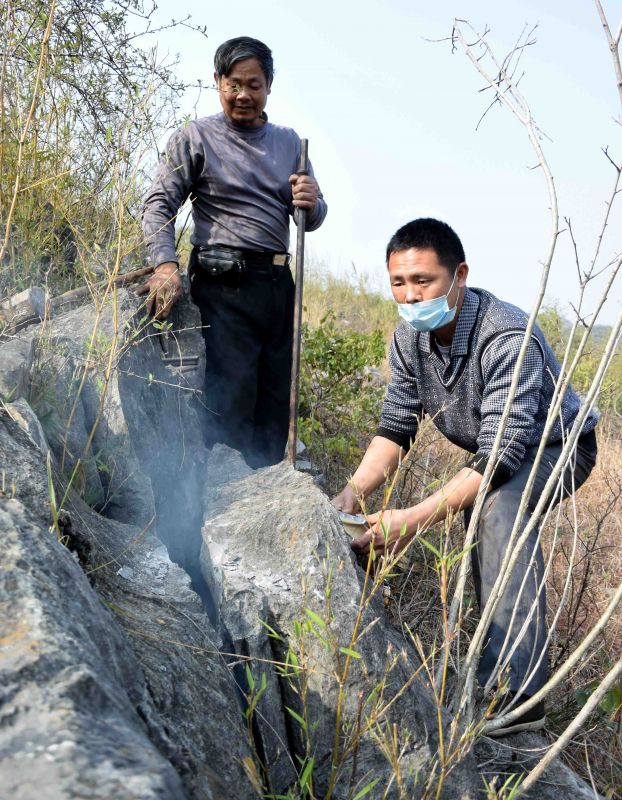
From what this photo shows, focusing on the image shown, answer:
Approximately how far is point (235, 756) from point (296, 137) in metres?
3.62

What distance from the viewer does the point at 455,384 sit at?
11.1ft

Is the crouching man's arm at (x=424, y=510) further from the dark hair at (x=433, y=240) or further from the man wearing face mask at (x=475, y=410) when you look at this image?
the dark hair at (x=433, y=240)

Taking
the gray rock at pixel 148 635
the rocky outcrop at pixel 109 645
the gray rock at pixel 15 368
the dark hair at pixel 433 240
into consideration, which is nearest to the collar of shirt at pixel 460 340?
the dark hair at pixel 433 240

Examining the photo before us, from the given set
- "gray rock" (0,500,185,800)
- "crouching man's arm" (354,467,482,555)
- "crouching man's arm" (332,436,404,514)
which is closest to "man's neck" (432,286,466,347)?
"crouching man's arm" (332,436,404,514)

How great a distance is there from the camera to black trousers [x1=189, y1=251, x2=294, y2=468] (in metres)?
4.36

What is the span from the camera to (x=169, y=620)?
2.07 m

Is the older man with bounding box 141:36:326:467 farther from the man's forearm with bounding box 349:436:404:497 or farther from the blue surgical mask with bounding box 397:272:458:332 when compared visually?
the blue surgical mask with bounding box 397:272:458:332

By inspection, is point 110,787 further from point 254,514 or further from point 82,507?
point 254,514

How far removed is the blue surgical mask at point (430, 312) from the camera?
3215mm

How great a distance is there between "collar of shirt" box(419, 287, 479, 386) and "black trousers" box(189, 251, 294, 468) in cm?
131

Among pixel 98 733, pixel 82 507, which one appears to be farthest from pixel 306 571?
pixel 98 733

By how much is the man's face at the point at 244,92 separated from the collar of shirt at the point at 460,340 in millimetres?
1740

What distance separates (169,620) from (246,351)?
8.38 feet

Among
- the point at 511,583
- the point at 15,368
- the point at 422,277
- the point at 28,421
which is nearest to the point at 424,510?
the point at 511,583
